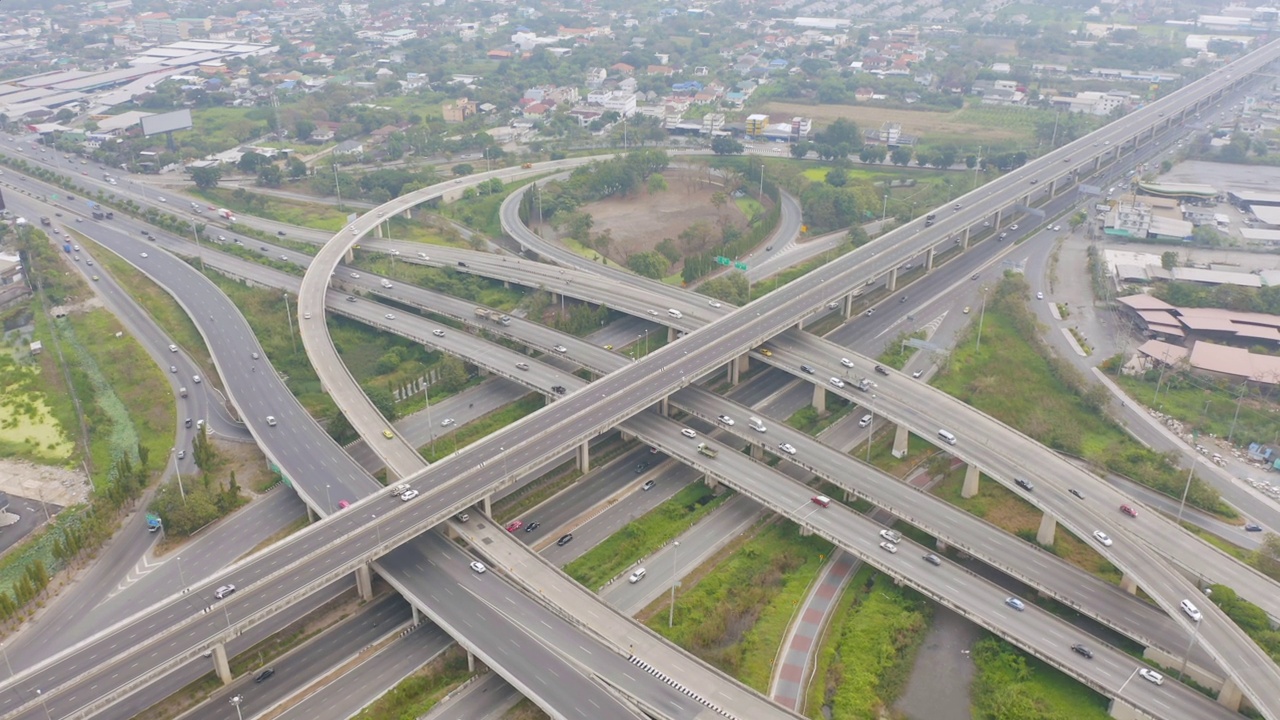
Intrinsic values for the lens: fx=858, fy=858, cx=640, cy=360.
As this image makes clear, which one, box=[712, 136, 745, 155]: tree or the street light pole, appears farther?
box=[712, 136, 745, 155]: tree

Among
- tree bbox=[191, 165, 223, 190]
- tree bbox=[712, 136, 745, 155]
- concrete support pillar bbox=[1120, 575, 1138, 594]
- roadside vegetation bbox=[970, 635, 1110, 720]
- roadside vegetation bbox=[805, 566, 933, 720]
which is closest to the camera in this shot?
roadside vegetation bbox=[970, 635, 1110, 720]

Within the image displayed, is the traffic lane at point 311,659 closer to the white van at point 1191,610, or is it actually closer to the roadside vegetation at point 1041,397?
the white van at point 1191,610

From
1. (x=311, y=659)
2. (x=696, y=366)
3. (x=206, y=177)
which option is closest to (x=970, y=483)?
(x=696, y=366)

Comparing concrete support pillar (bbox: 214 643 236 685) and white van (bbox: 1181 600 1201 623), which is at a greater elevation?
white van (bbox: 1181 600 1201 623)

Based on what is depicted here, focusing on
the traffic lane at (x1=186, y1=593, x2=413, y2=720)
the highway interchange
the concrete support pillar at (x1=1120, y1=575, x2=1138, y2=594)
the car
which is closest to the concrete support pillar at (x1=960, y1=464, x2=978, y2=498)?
the highway interchange

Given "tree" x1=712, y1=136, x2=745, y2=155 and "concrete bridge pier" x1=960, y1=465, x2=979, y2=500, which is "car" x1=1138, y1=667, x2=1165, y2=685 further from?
"tree" x1=712, y1=136, x2=745, y2=155

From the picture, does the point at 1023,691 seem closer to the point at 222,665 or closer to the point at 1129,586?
the point at 1129,586

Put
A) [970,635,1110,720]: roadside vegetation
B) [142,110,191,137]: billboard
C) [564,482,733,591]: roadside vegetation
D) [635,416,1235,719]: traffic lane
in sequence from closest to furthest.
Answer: [970,635,1110,720]: roadside vegetation
[635,416,1235,719]: traffic lane
[564,482,733,591]: roadside vegetation
[142,110,191,137]: billboard


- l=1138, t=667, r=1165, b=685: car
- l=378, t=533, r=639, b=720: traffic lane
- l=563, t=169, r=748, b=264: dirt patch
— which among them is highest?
l=563, t=169, r=748, b=264: dirt patch
